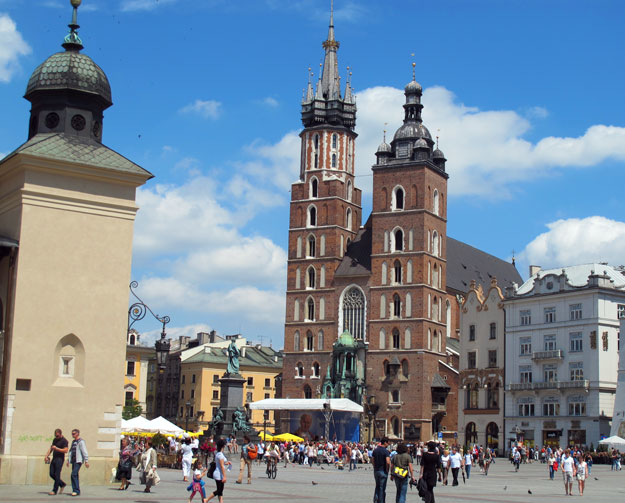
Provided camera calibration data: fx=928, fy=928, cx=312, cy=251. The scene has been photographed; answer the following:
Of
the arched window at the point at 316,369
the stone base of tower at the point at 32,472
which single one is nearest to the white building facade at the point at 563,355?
the arched window at the point at 316,369

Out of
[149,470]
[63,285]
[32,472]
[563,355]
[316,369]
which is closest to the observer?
[32,472]

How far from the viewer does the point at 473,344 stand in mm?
67938

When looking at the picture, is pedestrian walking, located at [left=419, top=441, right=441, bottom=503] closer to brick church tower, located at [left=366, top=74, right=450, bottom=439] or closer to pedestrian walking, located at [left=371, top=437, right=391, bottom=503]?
pedestrian walking, located at [left=371, top=437, right=391, bottom=503]

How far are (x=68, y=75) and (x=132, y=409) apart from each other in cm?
5821

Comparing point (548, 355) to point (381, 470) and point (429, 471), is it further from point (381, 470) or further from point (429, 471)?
point (381, 470)

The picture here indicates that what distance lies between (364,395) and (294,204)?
17.6 m

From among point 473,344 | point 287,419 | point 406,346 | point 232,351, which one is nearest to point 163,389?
point 287,419

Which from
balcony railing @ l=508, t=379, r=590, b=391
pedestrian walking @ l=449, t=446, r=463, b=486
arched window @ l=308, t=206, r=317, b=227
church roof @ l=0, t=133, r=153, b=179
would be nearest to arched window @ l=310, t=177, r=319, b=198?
arched window @ l=308, t=206, r=317, b=227

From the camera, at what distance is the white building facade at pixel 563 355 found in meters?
58.5

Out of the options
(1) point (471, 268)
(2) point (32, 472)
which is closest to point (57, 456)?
(2) point (32, 472)

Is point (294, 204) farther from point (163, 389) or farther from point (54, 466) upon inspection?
point (54, 466)

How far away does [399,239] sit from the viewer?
246 feet

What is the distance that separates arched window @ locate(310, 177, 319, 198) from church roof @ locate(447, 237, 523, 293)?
13970 mm

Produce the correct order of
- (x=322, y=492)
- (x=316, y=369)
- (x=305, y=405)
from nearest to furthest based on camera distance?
(x=322, y=492)
(x=305, y=405)
(x=316, y=369)
